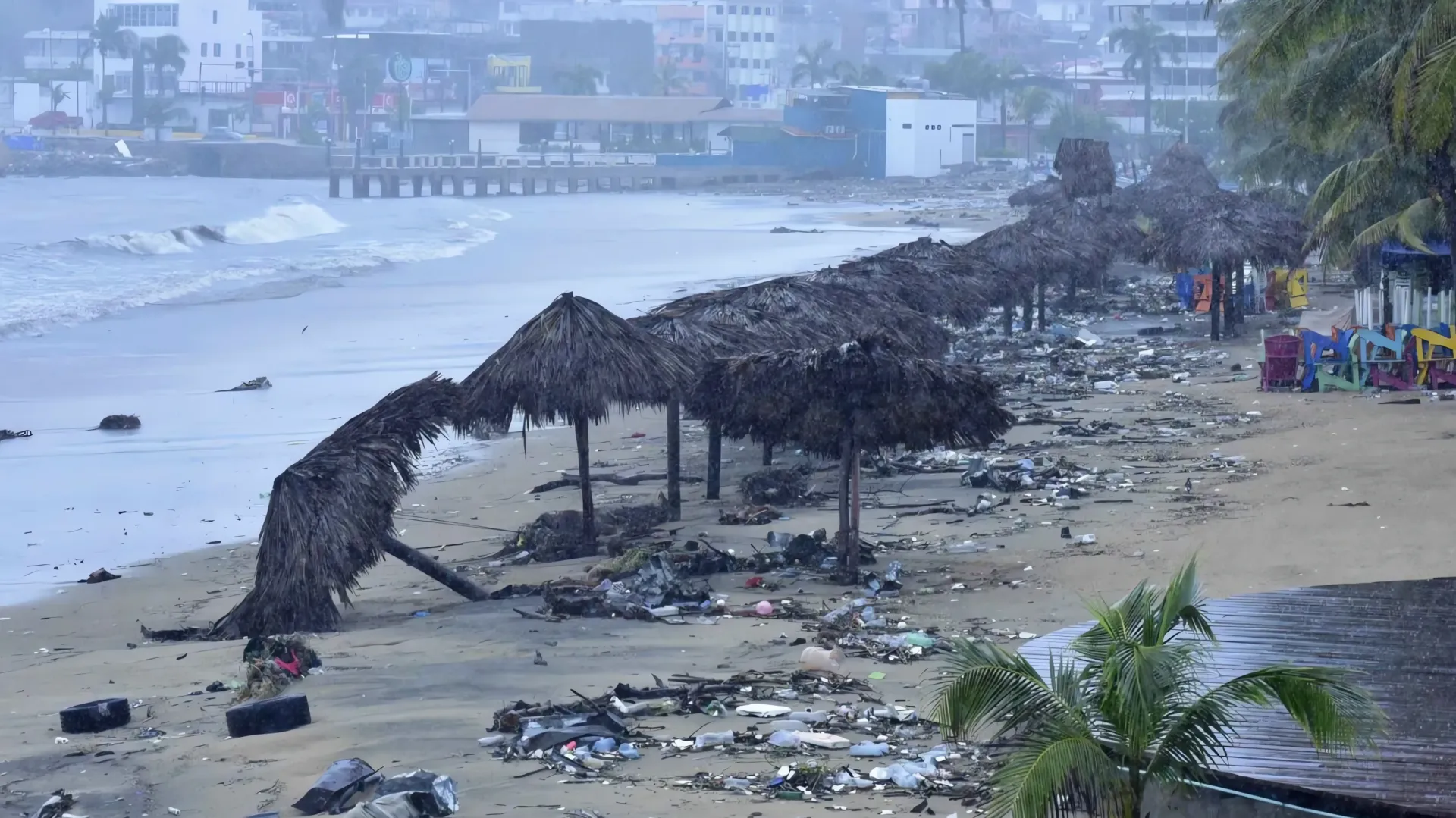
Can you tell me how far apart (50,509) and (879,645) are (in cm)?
1024

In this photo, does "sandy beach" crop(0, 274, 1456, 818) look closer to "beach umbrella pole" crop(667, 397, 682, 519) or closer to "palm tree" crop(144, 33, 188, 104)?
"beach umbrella pole" crop(667, 397, 682, 519)

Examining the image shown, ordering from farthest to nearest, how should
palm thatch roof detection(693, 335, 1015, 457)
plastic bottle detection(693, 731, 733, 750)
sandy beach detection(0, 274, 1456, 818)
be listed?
1. palm thatch roof detection(693, 335, 1015, 457)
2. plastic bottle detection(693, 731, 733, 750)
3. sandy beach detection(0, 274, 1456, 818)

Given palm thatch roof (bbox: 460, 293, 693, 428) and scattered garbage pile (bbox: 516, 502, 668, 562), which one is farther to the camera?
scattered garbage pile (bbox: 516, 502, 668, 562)

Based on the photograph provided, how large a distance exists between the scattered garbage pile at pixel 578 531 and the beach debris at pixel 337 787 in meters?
5.49

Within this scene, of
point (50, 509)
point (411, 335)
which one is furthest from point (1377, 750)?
point (411, 335)

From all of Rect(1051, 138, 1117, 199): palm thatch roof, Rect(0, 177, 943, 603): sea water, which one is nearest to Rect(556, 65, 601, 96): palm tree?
Rect(0, 177, 943, 603): sea water

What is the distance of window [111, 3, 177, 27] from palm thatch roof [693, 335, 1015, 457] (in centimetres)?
14502

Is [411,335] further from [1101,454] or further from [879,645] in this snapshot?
[879,645]

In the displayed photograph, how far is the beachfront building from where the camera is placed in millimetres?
108625

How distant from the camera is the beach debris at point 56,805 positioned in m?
6.80

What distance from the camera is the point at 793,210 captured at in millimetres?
77062

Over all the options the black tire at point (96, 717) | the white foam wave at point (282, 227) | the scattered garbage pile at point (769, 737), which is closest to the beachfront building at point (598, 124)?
the white foam wave at point (282, 227)

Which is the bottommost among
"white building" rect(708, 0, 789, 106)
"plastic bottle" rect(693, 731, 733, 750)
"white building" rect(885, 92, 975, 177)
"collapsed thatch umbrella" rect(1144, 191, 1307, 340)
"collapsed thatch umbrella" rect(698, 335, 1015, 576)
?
"plastic bottle" rect(693, 731, 733, 750)

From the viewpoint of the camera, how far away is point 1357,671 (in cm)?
606
